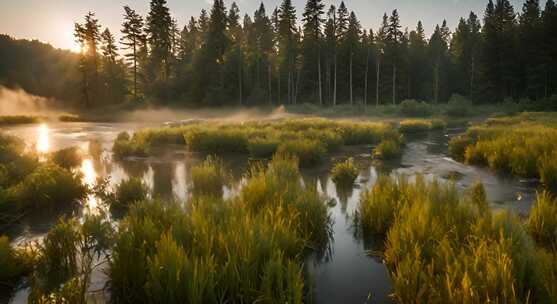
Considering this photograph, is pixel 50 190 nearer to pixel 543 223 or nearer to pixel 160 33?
pixel 543 223

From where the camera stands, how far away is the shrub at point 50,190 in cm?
647

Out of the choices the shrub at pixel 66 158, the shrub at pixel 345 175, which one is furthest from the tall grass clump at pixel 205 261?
the shrub at pixel 66 158

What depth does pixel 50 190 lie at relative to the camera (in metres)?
6.70

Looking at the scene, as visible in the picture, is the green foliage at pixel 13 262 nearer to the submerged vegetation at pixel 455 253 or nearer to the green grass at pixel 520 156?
the submerged vegetation at pixel 455 253

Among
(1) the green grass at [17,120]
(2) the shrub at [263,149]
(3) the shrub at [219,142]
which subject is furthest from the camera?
(1) the green grass at [17,120]

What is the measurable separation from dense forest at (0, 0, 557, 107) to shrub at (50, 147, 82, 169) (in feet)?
118

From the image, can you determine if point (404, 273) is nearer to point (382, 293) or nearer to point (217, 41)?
point (382, 293)

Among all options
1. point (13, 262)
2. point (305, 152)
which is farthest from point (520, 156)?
point (13, 262)

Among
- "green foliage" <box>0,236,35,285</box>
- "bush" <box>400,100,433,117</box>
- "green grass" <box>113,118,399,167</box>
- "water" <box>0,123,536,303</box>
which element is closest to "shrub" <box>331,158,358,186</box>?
"water" <box>0,123,536,303</box>

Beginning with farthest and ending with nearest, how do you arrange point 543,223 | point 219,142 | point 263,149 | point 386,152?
point 219,142, point 263,149, point 386,152, point 543,223

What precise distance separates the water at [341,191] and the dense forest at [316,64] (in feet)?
109

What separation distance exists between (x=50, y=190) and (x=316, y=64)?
51797 millimetres

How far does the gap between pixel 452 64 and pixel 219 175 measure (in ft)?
206

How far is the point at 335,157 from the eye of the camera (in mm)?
13039
